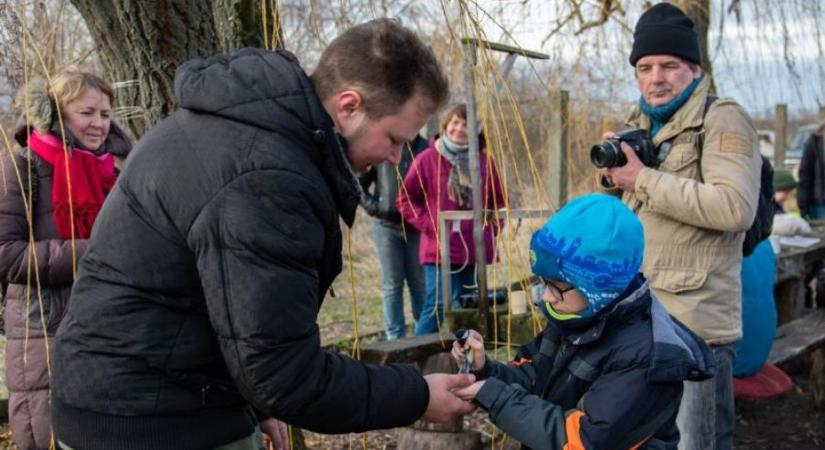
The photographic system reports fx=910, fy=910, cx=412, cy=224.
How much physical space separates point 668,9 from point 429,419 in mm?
1765

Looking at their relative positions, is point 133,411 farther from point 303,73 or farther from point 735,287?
point 735,287

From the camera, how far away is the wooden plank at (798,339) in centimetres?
465

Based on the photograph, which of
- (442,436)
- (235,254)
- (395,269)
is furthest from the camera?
(395,269)

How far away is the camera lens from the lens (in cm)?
293

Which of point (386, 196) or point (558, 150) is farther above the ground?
point (558, 150)

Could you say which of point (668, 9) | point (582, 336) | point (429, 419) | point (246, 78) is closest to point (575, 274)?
point (582, 336)

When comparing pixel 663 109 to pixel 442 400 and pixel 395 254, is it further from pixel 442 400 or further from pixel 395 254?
pixel 395 254

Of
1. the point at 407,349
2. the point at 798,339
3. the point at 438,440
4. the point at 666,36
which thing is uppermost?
the point at 666,36

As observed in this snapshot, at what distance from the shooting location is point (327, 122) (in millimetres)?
1652

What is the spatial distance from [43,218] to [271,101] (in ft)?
5.60

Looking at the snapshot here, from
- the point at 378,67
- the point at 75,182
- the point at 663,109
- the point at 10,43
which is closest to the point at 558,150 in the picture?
the point at 663,109

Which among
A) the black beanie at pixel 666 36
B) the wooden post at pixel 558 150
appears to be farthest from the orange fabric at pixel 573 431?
the wooden post at pixel 558 150

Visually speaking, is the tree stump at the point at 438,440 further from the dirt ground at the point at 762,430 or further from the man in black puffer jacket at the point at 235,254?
the man in black puffer jacket at the point at 235,254

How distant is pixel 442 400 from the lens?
1916mm
